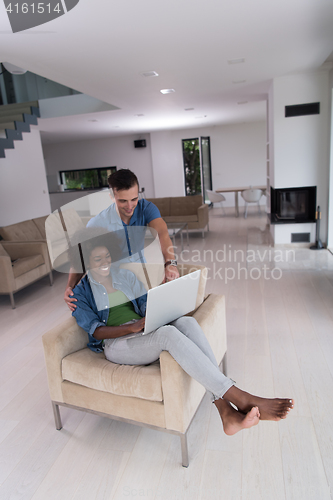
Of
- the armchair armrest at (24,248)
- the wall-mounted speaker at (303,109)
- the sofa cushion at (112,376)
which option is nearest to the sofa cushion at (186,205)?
the wall-mounted speaker at (303,109)

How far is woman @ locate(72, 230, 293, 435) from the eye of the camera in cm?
143

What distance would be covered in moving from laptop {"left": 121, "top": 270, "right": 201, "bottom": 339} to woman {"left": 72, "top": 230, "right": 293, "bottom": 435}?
0.15 ft

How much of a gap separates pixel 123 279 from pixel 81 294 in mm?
230

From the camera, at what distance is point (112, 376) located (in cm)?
162

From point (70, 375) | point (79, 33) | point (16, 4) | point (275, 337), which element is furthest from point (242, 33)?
point (70, 375)

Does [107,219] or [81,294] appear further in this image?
[81,294]

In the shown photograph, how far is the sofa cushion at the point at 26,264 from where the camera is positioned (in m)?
3.84

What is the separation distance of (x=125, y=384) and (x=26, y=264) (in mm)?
2825

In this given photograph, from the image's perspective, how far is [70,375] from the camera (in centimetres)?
174

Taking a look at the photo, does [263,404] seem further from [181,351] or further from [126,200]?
[126,200]

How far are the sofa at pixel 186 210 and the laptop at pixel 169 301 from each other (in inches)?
198

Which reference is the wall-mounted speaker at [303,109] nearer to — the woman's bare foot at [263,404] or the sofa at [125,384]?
the sofa at [125,384]

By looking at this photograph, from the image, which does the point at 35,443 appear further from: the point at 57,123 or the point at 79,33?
the point at 57,123

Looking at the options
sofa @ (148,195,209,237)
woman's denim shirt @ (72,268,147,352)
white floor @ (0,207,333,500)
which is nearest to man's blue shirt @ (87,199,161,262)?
woman's denim shirt @ (72,268,147,352)
